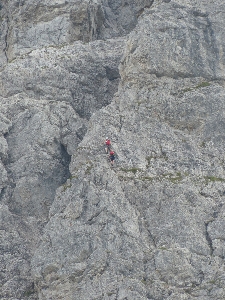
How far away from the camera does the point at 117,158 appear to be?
60531 millimetres

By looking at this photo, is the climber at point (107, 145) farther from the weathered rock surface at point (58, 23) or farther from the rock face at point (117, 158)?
the weathered rock surface at point (58, 23)

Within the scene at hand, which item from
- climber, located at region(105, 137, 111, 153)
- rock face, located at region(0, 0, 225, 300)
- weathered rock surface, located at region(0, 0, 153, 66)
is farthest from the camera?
weathered rock surface, located at region(0, 0, 153, 66)

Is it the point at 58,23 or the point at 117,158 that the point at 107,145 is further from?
the point at 58,23

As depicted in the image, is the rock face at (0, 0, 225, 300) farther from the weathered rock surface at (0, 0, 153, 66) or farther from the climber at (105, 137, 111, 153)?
the climber at (105, 137, 111, 153)

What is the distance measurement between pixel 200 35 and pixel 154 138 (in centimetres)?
1189

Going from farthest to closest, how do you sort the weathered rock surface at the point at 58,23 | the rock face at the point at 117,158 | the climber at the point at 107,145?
the weathered rock surface at the point at 58,23 < the climber at the point at 107,145 < the rock face at the point at 117,158

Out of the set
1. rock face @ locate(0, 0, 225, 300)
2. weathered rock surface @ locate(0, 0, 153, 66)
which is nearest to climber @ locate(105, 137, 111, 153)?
rock face @ locate(0, 0, 225, 300)

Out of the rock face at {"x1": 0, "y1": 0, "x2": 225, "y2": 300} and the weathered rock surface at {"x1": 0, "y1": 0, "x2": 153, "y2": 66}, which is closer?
the rock face at {"x1": 0, "y1": 0, "x2": 225, "y2": 300}

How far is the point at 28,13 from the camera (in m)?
82.2

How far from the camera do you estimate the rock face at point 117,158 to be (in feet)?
180

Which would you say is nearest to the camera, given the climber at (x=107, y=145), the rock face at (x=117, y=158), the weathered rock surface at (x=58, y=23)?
the rock face at (x=117, y=158)

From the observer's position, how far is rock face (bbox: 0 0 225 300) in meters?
54.8

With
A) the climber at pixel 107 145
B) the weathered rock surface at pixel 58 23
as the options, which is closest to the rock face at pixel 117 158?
the weathered rock surface at pixel 58 23

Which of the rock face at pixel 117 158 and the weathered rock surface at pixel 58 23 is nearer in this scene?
the rock face at pixel 117 158
